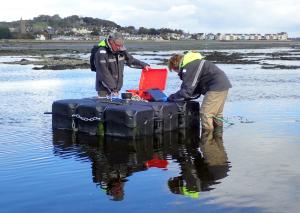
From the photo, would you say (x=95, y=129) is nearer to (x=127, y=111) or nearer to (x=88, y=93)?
(x=127, y=111)

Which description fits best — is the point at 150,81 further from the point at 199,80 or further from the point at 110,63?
the point at 199,80

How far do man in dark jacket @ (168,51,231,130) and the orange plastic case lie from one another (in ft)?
2.42

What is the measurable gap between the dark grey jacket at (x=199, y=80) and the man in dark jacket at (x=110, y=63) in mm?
1287

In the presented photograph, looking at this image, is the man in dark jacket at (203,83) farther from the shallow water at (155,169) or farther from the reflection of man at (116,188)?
the reflection of man at (116,188)

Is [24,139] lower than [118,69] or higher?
lower

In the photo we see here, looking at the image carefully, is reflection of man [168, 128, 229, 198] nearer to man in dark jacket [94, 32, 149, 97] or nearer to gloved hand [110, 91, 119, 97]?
gloved hand [110, 91, 119, 97]

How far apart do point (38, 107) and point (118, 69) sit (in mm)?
5218

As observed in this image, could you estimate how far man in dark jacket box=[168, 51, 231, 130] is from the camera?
1030 cm

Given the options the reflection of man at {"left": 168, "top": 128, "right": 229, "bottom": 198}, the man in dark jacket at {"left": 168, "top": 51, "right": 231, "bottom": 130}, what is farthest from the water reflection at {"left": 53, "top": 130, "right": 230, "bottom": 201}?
the man in dark jacket at {"left": 168, "top": 51, "right": 231, "bottom": 130}

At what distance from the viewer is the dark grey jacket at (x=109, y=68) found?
1102cm

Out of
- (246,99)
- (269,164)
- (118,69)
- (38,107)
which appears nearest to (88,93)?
(38,107)

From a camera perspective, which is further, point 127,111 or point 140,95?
point 140,95

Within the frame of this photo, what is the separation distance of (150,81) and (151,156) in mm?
3041

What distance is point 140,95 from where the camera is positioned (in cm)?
1127
